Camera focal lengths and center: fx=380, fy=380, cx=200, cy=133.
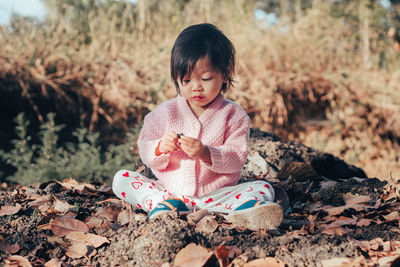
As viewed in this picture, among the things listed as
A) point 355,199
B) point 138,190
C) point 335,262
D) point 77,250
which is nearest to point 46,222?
point 77,250

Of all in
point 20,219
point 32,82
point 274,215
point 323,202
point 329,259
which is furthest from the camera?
point 32,82

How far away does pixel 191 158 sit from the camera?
87.4 inches

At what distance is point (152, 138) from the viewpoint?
2.32 m

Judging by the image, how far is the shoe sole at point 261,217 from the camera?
5.86 feet

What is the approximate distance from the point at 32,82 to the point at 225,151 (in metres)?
3.64

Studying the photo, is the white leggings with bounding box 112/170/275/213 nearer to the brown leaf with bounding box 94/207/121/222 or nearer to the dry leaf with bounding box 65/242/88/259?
the brown leaf with bounding box 94/207/121/222

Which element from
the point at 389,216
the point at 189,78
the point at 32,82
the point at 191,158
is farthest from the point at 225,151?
the point at 32,82

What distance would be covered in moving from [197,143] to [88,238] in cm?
70

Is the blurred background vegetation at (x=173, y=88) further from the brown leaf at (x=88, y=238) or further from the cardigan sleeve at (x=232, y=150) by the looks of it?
the brown leaf at (x=88, y=238)

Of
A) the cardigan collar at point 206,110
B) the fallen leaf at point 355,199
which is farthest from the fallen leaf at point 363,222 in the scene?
the cardigan collar at point 206,110

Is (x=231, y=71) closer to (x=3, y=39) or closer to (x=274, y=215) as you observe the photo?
(x=274, y=215)

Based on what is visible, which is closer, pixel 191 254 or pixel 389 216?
pixel 191 254

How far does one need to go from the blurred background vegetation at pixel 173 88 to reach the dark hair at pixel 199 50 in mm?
2494

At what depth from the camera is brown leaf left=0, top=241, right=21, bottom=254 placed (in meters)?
1.69
